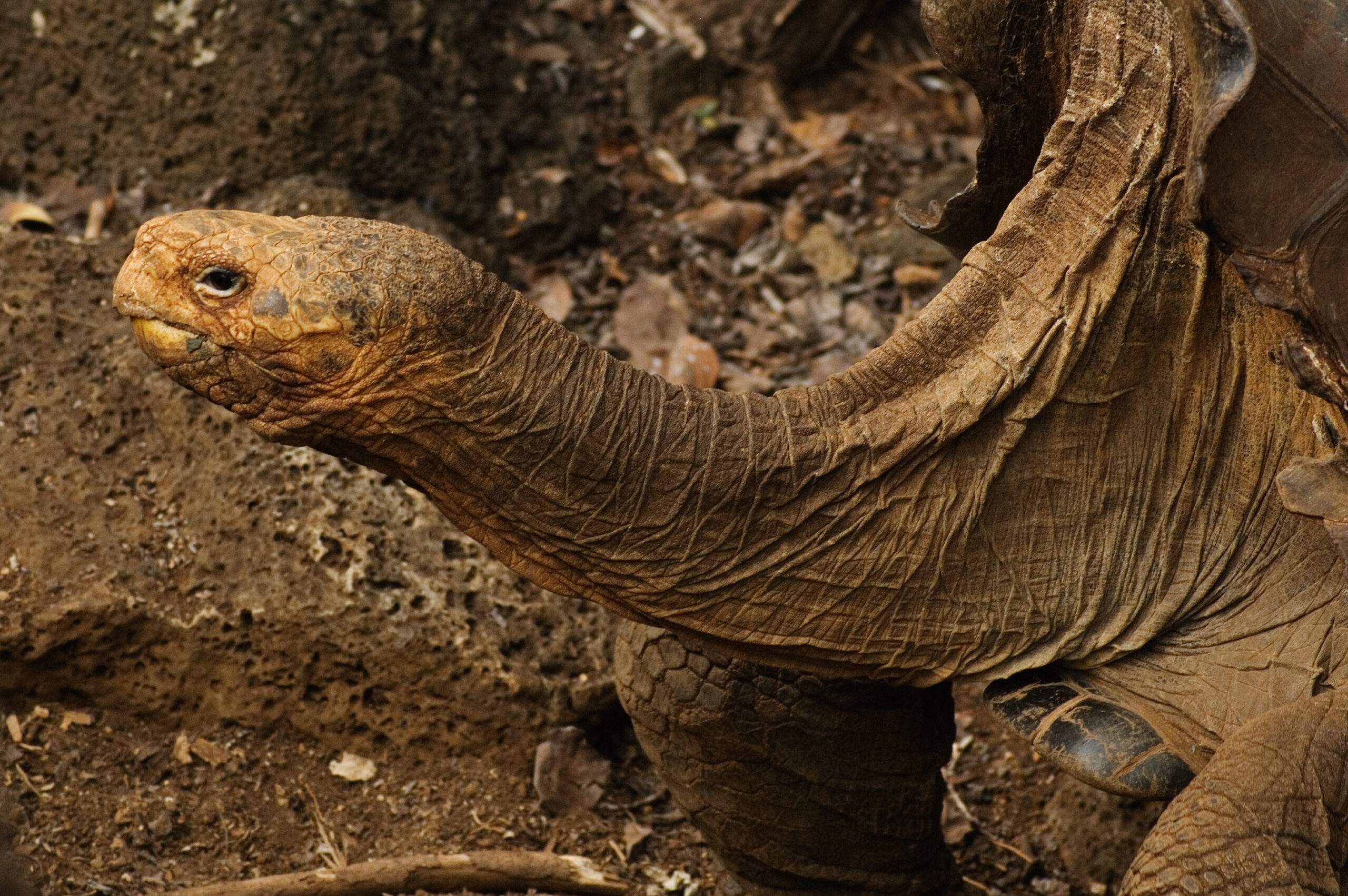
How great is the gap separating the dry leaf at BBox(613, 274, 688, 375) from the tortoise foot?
2.59 metres

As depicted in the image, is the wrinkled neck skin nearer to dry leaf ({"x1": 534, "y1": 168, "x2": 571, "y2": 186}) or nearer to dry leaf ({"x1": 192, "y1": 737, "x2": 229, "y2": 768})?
dry leaf ({"x1": 192, "y1": 737, "x2": 229, "y2": 768})

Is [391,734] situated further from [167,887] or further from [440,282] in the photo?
[440,282]

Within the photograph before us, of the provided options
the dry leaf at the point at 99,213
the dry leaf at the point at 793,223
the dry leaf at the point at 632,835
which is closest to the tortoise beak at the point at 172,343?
the dry leaf at the point at 632,835

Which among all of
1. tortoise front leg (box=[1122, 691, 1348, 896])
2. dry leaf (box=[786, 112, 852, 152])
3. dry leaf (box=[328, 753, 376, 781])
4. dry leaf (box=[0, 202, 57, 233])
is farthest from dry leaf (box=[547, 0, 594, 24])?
tortoise front leg (box=[1122, 691, 1348, 896])

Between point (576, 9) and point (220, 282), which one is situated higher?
point (220, 282)

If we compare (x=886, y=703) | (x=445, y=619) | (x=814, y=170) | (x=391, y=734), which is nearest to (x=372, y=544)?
(x=445, y=619)

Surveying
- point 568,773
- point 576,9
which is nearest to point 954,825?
point 568,773

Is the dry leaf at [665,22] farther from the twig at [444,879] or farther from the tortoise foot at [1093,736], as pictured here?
the tortoise foot at [1093,736]

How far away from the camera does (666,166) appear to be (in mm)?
6211

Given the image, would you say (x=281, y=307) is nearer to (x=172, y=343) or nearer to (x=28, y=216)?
(x=172, y=343)

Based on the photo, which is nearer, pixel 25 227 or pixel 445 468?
pixel 445 468

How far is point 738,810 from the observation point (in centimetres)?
322

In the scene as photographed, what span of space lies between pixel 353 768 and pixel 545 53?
12.2 feet

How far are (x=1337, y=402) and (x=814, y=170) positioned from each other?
4.10m
